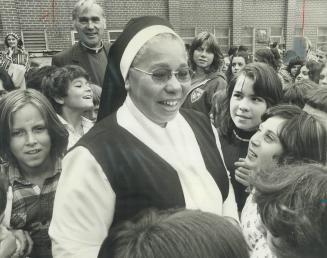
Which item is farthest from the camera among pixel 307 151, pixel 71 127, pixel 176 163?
pixel 71 127

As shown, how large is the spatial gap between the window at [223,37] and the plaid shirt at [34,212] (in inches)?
464

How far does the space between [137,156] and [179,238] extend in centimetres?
52

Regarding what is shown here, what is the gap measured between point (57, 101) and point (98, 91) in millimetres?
468

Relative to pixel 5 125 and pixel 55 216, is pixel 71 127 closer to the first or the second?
pixel 5 125

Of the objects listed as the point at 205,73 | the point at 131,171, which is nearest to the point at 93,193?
the point at 131,171

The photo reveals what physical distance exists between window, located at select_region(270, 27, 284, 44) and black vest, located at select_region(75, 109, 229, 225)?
44.3ft

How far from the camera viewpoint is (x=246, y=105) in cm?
250

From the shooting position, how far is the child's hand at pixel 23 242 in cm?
181

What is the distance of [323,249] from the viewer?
3.61ft

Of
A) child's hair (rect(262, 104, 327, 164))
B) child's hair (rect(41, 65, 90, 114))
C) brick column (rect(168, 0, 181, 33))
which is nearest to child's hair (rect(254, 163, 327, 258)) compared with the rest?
child's hair (rect(262, 104, 327, 164))

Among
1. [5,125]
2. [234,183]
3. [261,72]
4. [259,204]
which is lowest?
[234,183]

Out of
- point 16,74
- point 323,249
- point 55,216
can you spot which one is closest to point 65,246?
point 55,216

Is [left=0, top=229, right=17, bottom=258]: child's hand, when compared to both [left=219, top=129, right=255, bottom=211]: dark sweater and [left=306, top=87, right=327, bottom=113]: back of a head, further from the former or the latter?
[left=306, top=87, right=327, bottom=113]: back of a head

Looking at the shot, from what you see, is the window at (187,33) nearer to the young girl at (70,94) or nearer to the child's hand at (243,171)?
the young girl at (70,94)
